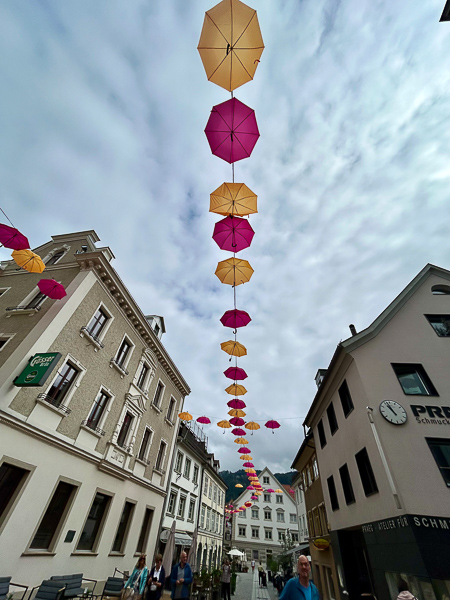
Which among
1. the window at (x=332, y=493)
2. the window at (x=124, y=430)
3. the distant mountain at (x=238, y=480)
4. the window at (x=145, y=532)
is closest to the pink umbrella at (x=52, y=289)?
the window at (x=124, y=430)

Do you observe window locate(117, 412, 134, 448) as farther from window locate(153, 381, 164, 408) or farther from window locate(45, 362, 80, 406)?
window locate(45, 362, 80, 406)

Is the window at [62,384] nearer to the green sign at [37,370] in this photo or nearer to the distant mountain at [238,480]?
the green sign at [37,370]

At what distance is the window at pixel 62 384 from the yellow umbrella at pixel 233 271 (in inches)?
297

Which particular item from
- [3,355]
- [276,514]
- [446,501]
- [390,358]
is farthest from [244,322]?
[276,514]

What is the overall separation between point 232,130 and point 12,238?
8671 mm

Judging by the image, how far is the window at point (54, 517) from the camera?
31.9 ft

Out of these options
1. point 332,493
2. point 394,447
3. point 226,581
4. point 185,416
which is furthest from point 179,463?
point 394,447

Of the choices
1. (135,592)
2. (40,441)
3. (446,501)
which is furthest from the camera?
(40,441)

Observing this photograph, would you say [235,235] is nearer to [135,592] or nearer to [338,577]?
[135,592]

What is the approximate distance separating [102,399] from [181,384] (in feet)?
31.3

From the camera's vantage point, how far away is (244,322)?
44.4ft

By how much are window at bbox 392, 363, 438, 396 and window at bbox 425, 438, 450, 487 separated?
1.62m

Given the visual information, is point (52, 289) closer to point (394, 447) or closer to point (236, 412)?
point (236, 412)

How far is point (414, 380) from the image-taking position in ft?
35.4
